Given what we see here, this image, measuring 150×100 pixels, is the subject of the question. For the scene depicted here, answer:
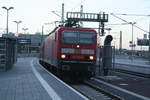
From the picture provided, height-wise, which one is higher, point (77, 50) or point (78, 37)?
point (78, 37)

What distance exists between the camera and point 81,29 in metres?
27.2

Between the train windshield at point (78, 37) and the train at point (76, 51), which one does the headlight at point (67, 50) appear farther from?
the train windshield at point (78, 37)

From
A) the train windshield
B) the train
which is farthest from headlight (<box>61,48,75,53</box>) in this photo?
the train windshield

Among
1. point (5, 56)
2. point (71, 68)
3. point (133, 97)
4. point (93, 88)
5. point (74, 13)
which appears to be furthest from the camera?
point (74, 13)

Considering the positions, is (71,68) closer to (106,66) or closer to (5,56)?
(106,66)

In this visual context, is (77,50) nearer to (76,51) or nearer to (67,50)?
(76,51)

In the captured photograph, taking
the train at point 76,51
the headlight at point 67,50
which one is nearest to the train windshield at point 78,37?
the train at point 76,51

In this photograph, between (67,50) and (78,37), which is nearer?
(67,50)

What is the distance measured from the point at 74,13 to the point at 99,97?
3969cm

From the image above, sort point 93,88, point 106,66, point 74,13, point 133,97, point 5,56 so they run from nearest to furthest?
1. point 133,97
2. point 93,88
3. point 106,66
4. point 5,56
5. point 74,13

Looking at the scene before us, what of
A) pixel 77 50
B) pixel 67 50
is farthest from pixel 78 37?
pixel 67 50

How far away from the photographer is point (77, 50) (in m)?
26.3

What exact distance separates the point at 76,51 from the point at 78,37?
3.68 ft

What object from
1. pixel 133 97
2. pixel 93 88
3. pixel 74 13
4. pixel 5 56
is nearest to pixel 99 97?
pixel 133 97
